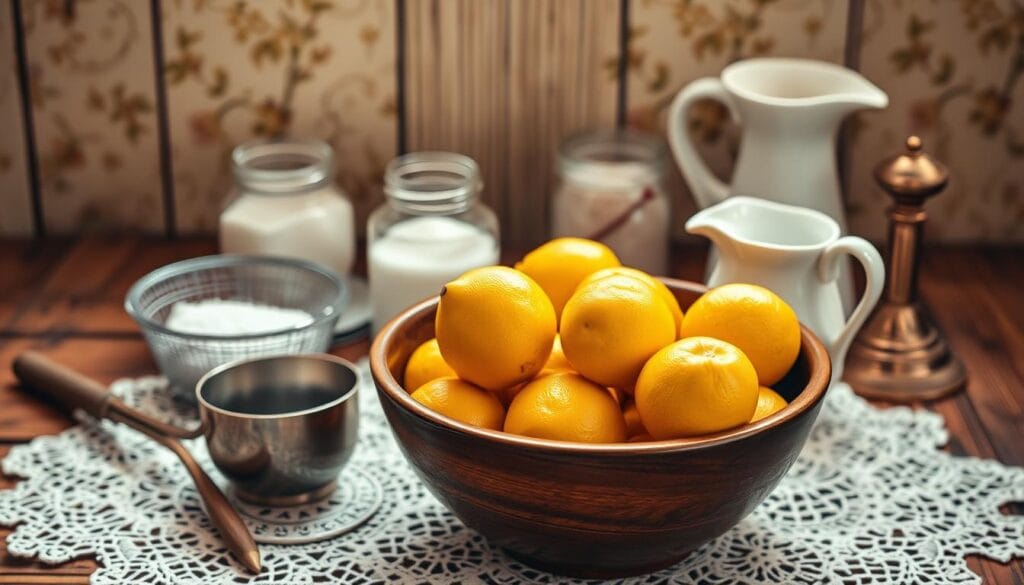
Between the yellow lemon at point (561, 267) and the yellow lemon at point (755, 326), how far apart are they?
0.36 feet

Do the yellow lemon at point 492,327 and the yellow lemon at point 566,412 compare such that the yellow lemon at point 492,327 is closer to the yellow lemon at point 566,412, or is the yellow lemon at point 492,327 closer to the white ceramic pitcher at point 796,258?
the yellow lemon at point 566,412

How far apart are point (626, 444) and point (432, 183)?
22.4 inches

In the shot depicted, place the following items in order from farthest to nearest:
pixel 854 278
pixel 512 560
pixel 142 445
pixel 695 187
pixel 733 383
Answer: pixel 854 278 → pixel 695 187 → pixel 142 445 → pixel 512 560 → pixel 733 383

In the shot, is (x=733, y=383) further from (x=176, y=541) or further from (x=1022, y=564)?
(x=176, y=541)

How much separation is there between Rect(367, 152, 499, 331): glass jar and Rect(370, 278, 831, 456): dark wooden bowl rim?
1.03ft

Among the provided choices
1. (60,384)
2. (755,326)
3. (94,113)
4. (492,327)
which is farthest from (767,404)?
(94,113)


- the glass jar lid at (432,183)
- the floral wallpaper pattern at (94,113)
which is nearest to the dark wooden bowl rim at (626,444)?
the glass jar lid at (432,183)

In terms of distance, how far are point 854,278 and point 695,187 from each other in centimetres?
23

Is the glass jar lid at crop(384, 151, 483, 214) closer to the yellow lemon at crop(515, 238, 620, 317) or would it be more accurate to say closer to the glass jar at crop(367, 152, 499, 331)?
the glass jar at crop(367, 152, 499, 331)

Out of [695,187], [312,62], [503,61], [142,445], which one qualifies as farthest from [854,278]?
[142,445]

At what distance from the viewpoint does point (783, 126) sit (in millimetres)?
1171

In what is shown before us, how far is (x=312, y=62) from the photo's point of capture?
1390 mm

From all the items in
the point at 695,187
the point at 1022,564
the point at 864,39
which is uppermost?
the point at 864,39

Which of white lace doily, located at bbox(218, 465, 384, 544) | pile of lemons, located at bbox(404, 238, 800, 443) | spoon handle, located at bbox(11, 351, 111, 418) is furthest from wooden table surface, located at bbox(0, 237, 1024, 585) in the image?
pile of lemons, located at bbox(404, 238, 800, 443)
